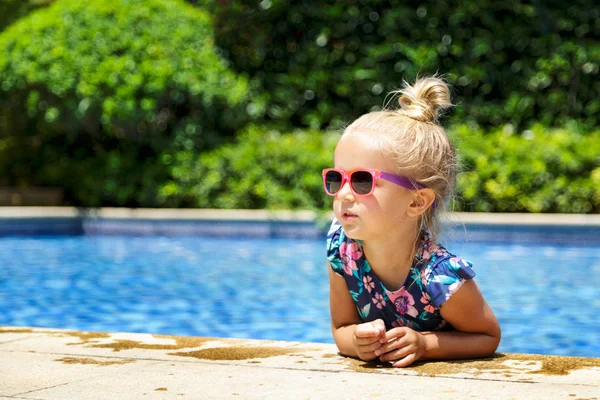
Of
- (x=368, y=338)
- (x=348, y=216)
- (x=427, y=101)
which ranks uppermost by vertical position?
(x=427, y=101)

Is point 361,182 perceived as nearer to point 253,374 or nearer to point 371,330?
point 371,330

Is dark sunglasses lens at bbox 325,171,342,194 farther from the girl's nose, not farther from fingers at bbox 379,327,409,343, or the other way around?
fingers at bbox 379,327,409,343

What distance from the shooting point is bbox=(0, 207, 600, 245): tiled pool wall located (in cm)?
1067

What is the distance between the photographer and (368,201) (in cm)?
311

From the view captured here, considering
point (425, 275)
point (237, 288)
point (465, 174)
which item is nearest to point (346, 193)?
point (425, 275)

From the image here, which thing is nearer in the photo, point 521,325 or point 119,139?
point 521,325

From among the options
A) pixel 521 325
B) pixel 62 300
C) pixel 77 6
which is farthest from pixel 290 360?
pixel 77 6

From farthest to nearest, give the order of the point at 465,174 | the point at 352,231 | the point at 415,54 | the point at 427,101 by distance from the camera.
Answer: the point at 415,54 → the point at 465,174 → the point at 427,101 → the point at 352,231

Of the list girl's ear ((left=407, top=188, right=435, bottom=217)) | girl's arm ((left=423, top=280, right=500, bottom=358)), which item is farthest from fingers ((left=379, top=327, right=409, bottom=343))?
girl's ear ((left=407, top=188, right=435, bottom=217))

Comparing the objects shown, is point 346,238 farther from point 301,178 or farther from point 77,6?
point 77,6

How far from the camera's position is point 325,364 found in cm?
321

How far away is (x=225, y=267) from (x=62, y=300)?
6.95ft

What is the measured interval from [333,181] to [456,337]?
0.67m

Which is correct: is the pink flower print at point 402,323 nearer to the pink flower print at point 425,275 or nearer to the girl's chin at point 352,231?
the pink flower print at point 425,275
